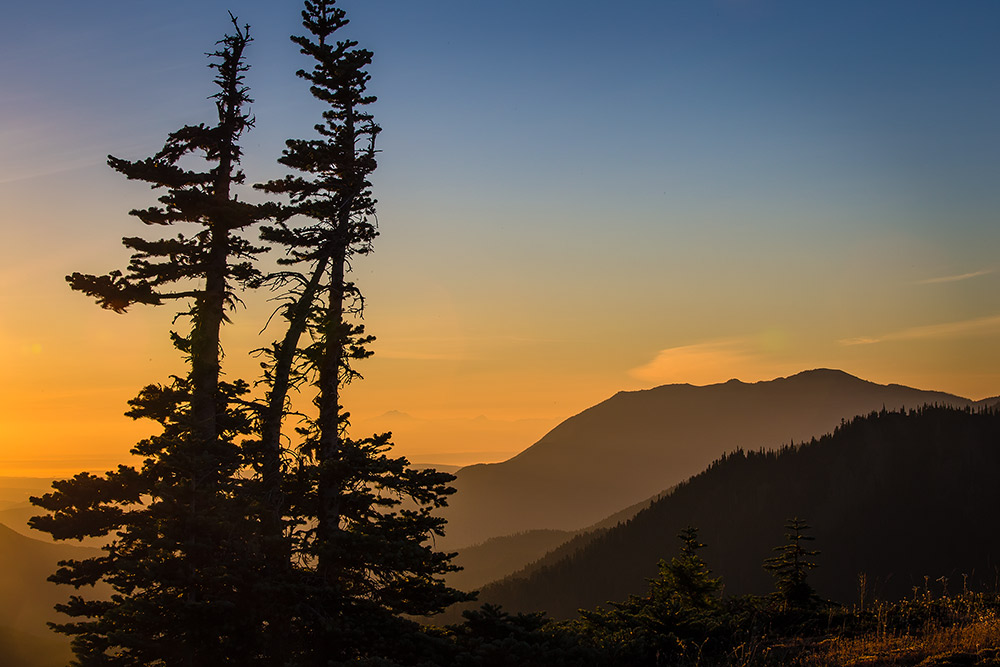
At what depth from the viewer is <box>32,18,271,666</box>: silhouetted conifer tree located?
1605 centimetres

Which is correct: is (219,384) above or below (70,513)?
above

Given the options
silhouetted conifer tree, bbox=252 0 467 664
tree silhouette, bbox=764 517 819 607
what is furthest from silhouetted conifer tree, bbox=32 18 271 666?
tree silhouette, bbox=764 517 819 607

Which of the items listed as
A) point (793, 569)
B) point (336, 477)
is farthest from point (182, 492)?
point (793, 569)

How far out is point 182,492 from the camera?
17.0m

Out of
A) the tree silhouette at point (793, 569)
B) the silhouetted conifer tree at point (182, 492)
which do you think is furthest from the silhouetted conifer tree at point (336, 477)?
the tree silhouette at point (793, 569)

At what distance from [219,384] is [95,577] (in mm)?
5809

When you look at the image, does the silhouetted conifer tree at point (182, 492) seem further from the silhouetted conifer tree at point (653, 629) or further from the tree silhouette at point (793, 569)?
the tree silhouette at point (793, 569)

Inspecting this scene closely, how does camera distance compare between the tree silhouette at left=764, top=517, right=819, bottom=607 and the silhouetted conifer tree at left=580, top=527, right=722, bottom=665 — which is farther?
the tree silhouette at left=764, top=517, right=819, bottom=607

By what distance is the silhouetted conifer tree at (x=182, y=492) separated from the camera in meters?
16.0

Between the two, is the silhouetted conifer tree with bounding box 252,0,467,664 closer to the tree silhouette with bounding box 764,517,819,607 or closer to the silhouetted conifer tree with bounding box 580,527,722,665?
the silhouetted conifer tree with bounding box 580,527,722,665

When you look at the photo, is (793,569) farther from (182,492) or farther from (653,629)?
(182,492)

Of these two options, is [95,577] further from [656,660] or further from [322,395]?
[656,660]

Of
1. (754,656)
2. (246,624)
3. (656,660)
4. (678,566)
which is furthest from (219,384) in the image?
(678,566)

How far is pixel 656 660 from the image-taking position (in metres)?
13.6
